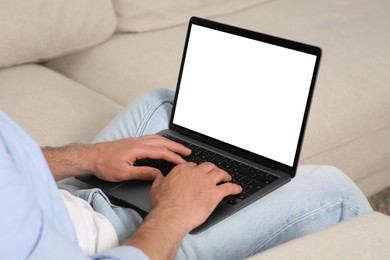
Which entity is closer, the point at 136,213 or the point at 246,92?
the point at 136,213

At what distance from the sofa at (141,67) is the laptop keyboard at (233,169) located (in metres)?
0.35

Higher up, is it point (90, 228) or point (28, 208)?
point (28, 208)

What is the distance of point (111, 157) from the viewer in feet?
4.35

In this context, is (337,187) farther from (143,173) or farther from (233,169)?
(143,173)

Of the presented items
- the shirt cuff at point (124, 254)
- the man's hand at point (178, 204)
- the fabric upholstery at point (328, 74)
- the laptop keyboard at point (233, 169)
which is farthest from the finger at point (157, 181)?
the fabric upholstery at point (328, 74)

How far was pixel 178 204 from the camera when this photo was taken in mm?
1125

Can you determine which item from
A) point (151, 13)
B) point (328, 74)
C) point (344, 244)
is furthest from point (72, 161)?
point (151, 13)

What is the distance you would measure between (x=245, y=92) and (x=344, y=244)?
546 mm

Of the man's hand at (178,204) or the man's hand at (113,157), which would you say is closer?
the man's hand at (178,204)

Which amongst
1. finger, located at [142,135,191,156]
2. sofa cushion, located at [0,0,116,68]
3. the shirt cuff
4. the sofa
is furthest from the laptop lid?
sofa cushion, located at [0,0,116,68]

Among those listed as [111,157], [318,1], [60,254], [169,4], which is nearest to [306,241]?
[60,254]

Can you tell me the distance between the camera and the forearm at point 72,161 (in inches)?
53.0

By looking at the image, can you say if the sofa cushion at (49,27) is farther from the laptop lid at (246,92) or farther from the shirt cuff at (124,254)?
the shirt cuff at (124,254)

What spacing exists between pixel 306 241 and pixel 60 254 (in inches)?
13.2
